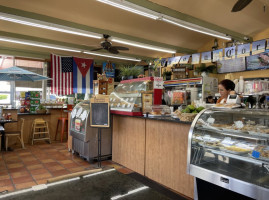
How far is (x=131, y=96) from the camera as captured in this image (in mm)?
4527

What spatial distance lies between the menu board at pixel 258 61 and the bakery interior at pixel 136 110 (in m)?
0.04

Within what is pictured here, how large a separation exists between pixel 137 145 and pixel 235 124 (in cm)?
206

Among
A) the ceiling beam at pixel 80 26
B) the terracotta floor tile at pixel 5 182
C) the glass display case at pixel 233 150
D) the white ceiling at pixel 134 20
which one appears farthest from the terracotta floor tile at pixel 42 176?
the ceiling beam at pixel 80 26

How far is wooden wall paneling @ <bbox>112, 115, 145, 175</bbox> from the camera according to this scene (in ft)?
13.1

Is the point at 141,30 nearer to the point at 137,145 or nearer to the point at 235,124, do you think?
the point at 137,145

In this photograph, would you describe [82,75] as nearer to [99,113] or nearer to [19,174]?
[99,113]

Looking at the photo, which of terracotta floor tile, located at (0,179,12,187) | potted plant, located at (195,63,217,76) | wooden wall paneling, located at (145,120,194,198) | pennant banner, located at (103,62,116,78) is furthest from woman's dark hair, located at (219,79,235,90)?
pennant banner, located at (103,62,116,78)

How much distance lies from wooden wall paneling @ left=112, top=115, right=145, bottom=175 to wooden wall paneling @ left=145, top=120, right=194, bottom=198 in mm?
183

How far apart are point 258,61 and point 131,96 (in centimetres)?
604

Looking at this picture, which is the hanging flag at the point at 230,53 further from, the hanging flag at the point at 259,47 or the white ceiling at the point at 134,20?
the white ceiling at the point at 134,20

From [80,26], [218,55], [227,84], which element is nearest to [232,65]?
[218,55]

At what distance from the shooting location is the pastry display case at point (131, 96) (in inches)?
166

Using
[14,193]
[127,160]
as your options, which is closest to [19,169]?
[127,160]

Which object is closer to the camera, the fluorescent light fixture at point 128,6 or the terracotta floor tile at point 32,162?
the terracotta floor tile at point 32,162
